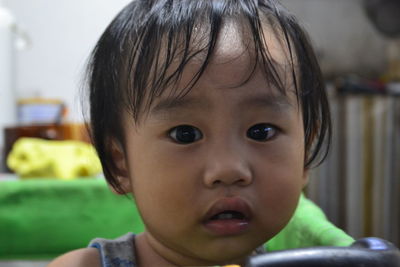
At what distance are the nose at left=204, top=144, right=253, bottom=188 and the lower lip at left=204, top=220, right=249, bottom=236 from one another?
0.15ft

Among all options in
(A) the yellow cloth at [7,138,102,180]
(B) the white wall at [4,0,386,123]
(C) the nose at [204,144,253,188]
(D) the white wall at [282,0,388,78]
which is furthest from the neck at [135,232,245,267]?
(D) the white wall at [282,0,388,78]

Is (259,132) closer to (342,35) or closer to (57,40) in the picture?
(57,40)

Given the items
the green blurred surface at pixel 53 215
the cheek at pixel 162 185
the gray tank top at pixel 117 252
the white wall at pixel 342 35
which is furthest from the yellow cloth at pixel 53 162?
the white wall at pixel 342 35

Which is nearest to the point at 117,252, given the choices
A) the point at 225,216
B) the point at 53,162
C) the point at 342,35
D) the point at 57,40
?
the point at 225,216

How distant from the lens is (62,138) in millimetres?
1684

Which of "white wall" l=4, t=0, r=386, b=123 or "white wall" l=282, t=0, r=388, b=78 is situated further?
"white wall" l=282, t=0, r=388, b=78

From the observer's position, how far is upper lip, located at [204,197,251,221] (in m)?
0.51

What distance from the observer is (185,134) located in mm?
539

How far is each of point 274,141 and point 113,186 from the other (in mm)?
258

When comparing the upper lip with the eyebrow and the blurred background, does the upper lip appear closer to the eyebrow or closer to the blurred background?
the eyebrow

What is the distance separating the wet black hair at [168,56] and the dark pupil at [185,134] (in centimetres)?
4

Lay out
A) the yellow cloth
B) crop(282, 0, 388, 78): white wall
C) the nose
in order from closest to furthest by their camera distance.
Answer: the nose < the yellow cloth < crop(282, 0, 388, 78): white wall

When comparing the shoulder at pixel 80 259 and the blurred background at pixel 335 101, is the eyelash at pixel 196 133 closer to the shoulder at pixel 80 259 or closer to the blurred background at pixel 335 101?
the shoulder at pixel 80 259

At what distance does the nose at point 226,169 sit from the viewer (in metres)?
0.50
